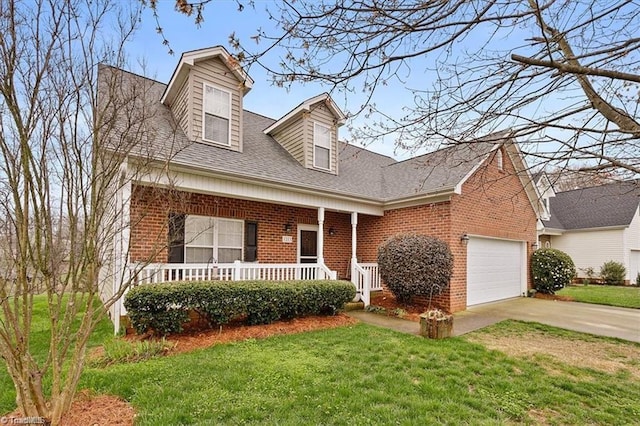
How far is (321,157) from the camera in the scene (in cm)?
1155

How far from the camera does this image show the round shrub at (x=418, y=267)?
8.60 meters

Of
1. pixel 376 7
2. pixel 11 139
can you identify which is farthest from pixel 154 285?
pixel 376 7

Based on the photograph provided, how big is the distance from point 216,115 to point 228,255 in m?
3.97

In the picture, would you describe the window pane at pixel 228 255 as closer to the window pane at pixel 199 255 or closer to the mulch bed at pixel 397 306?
the window pane at pixel 199 255

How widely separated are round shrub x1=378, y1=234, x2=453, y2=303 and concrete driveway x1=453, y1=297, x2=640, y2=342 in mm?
1082

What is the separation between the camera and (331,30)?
115 inches

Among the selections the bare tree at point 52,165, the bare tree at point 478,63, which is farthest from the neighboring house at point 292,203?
the bare tree at point 478,63

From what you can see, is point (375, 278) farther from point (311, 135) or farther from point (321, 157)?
point (311, 135)

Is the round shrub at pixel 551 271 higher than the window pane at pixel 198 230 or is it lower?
lower

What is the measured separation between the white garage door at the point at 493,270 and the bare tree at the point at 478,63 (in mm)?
6807

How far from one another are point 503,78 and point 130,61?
13.9 ft

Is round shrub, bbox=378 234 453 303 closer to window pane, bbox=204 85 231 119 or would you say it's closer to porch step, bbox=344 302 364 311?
porch step, bbox=344 302 364 311

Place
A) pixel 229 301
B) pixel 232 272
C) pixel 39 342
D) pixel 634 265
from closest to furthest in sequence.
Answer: pixel 39 342 → pixel 229 301 → pixel 232 272 → pixel 634 265

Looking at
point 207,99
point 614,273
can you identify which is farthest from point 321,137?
point 614,273
